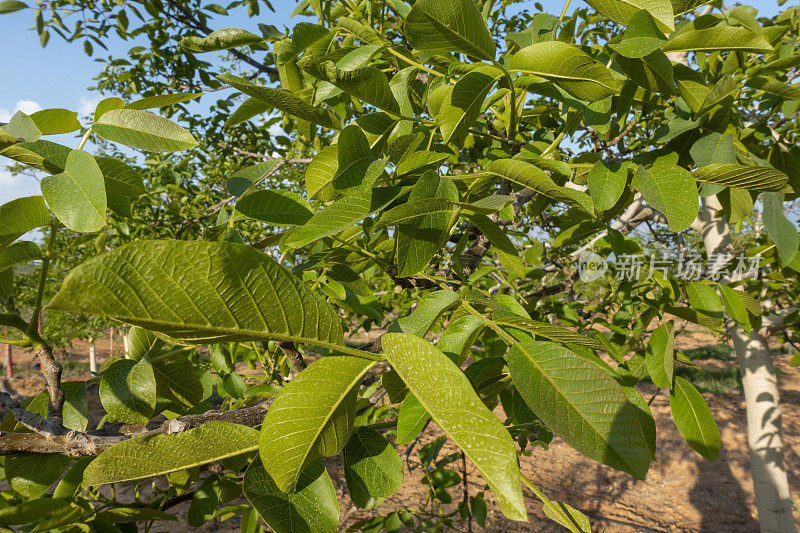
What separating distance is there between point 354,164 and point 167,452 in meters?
0.40

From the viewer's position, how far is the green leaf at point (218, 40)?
71 centimetres

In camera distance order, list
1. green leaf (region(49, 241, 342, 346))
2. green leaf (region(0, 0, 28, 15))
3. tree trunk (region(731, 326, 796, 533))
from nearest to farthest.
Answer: green leaf (region(49, 241, 342, 346)), green leaf (region(0, 0, 28, 15)), tree trunk (region(731, 326, 796, 533))

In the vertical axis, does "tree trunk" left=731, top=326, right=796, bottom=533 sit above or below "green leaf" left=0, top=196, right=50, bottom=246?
below

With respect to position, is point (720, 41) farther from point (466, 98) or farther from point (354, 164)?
point (354, 164)

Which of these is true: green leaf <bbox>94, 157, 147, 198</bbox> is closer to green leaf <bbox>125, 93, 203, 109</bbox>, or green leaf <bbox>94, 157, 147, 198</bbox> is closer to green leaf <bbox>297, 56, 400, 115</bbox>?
green leaf <bbox>125, 93, 203, 109</bbox>

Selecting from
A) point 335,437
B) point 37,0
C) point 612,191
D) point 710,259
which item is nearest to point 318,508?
point 335,437

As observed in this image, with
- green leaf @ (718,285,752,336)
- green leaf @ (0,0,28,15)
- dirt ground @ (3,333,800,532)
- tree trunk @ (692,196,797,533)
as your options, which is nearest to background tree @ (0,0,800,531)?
green leaf @ (718,285,752,336)

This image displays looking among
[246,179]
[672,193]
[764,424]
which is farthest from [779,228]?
[764,424]

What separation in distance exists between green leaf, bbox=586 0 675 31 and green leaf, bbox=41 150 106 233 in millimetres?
664

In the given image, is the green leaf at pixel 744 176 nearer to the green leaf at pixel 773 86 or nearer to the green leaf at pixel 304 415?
the green leaf at pixel 773 86

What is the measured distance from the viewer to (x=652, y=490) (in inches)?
197

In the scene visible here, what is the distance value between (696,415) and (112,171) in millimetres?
1063

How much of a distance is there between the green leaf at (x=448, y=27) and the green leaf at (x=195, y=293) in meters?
0.31

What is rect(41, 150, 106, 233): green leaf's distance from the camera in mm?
464
